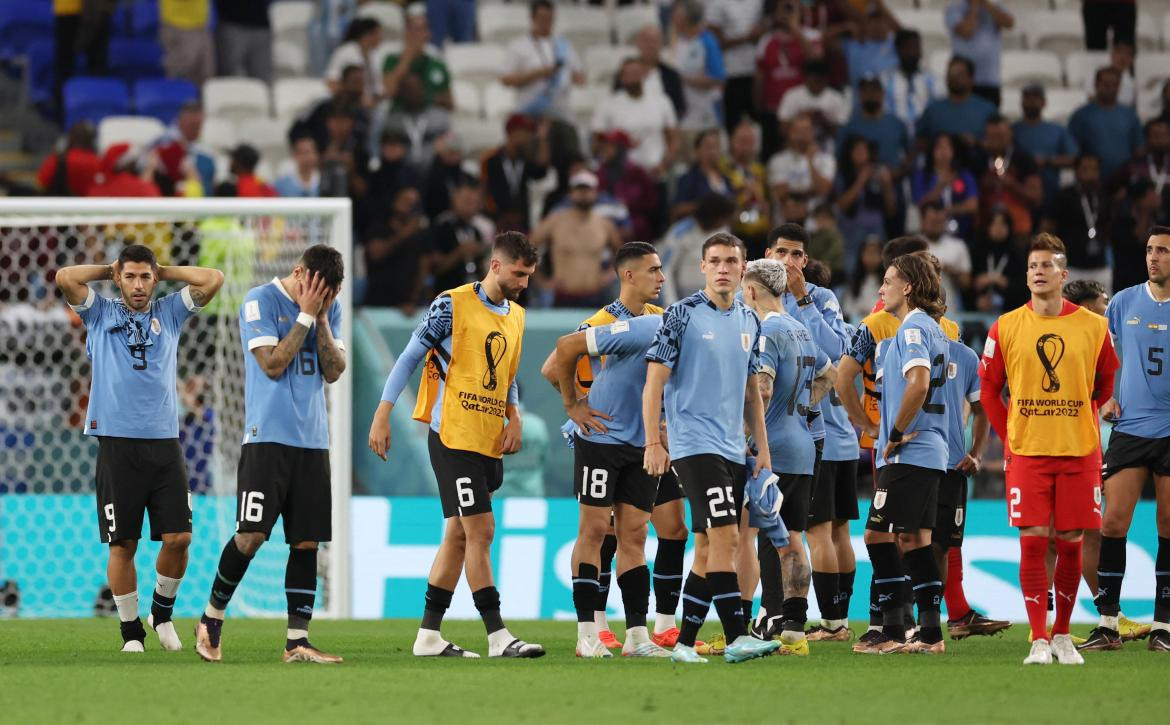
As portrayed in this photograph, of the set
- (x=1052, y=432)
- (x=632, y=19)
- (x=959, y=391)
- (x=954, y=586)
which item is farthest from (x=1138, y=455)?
(x=632, y=19)

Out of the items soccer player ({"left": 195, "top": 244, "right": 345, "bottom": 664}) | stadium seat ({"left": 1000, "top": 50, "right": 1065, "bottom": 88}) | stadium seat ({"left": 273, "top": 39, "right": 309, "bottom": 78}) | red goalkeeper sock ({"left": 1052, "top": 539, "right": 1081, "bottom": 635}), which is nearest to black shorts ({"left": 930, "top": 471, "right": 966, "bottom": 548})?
red goalkeeper sock ({"left": 1052, "top": 539, "right": 1081, "bottom": 635})

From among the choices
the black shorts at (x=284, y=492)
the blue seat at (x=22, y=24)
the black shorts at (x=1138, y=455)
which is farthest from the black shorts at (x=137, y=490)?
the blue seat at (x=22, y=24)

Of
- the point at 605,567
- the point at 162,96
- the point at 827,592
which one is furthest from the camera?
the point at 162,96

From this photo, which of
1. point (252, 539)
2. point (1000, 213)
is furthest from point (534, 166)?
point (252, 539)

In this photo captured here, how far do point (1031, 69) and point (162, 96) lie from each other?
35.4 ft

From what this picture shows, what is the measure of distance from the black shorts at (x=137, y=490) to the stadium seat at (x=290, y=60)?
11.2 m

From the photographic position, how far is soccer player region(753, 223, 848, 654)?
957cm

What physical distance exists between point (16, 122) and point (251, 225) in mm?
5765

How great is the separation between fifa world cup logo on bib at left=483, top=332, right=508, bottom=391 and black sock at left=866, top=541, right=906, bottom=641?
2416 millimetres

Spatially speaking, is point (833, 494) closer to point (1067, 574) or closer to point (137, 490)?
point (1067, 574)

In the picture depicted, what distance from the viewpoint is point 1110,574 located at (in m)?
10.1

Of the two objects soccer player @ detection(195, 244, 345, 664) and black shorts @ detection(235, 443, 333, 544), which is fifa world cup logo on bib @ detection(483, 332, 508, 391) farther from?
black shorts @ detection(235, 443, 333, 544)

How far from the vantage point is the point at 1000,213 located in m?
17.4

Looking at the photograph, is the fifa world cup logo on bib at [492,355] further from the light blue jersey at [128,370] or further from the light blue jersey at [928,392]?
the light blue jersey at [928,392]
